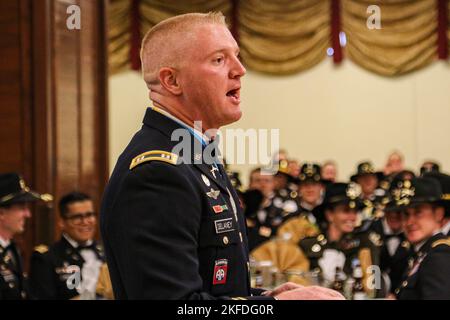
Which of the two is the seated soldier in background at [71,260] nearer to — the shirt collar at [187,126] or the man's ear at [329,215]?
the man's ear at [329,215]

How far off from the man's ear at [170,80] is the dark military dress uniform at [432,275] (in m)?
2.11

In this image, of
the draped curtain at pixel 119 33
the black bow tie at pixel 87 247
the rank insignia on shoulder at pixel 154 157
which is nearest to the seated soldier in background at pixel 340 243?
the black bow tie at pixel 87 247

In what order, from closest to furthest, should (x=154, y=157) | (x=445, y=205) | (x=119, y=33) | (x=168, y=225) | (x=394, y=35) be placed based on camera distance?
1. (x=168, y=225)
2. (x=154, y=157)
3. (x=445, y=205)
4. (x=394, y=35)
5. (x=119, y=33)

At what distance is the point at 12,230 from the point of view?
499cm

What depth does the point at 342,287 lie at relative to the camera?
4.87 metres

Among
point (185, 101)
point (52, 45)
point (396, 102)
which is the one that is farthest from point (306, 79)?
point (185, 101)

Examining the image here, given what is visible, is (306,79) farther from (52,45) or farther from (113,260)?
(113,260)

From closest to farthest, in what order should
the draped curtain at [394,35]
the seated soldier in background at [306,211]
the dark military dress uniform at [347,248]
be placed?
the dark military dress uniform at [347,248], the seated soldier in background at [306,211], the draped curtain at [394,35]

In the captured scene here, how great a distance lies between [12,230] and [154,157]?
11.4ft

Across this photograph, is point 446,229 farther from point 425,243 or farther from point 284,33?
point 284,33

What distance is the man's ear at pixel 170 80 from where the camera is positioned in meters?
1.83

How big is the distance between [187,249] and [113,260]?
0.19 meters

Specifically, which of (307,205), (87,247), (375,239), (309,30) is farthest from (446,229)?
(309,30)
